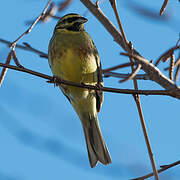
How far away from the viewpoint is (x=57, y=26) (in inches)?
192

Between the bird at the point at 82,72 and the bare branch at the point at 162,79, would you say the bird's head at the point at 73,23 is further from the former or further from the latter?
the bare branch at the point at 162,79

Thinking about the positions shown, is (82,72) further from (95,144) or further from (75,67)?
(95,144)

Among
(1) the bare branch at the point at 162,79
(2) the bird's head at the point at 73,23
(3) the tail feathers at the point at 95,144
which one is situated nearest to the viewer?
(1) the bare branch at the point at 162,79

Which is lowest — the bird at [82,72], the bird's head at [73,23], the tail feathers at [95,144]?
the tail feathers at [95,144]

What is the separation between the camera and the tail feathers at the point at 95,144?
3.87m

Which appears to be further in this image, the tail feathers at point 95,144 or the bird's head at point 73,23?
the bird's head at point 73,23

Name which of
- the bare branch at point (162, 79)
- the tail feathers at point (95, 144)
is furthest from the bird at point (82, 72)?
the bare branch at point (162, 79)

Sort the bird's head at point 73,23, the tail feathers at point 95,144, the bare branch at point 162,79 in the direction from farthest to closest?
the bird's head at point 73,23
the tail feathers at point 95,144
the bare branch at point 162,79

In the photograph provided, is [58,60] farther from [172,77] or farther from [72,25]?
[172,77]

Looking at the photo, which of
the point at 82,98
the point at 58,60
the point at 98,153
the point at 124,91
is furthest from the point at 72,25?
the point at 124,91

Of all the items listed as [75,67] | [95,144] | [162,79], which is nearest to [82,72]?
[75,67]

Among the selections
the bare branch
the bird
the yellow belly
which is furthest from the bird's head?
the bare branch

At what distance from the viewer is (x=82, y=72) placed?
3.95 meters

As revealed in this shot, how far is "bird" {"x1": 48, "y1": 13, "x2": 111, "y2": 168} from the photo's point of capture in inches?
156
